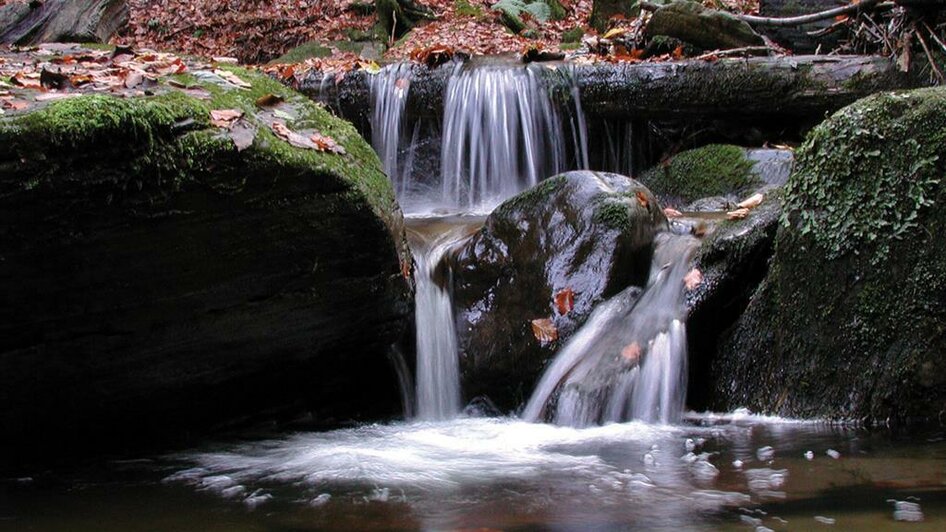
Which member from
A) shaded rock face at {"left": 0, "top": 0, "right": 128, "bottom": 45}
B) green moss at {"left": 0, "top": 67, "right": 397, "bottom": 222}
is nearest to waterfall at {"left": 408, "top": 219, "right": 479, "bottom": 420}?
green moss at {"left": 0, "top": 67, "right": 397, "bottom": 222}

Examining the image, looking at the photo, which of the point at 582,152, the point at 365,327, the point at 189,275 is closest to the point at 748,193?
the point at 582,152

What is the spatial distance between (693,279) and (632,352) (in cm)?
59

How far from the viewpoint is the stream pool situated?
3.15 m

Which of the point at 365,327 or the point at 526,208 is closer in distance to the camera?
the point at 365,327

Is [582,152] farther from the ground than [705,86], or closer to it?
closer to it

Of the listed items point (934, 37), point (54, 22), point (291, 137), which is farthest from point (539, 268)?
point (54, 22)

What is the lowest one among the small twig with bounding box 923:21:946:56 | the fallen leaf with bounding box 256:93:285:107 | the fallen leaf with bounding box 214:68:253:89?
the fallen leaf with bounding box 256:93:285:107

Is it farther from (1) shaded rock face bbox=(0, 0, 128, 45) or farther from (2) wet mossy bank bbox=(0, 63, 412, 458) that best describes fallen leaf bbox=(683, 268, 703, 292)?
(1) shaded rock face bbox=(0, 0, 128, 45)

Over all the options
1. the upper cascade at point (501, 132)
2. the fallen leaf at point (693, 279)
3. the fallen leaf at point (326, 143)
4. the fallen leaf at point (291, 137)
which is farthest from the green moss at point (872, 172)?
the upper cascade at point (501, 132)

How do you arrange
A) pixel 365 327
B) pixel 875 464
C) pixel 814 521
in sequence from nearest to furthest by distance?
pixel 814 521
pixel 875 464
pixel 365 327

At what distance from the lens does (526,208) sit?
6.12m

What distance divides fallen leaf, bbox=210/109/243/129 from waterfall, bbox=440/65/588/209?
197 inches

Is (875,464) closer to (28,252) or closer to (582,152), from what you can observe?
(28,252)

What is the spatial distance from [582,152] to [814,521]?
265 inches
